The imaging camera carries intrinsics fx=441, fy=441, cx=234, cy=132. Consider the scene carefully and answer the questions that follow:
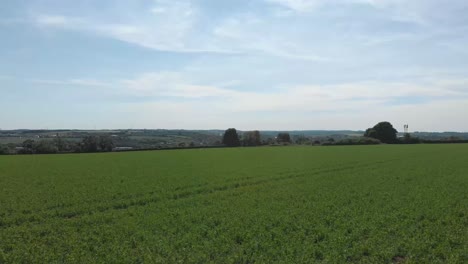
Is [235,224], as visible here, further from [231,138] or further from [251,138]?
[251,138]

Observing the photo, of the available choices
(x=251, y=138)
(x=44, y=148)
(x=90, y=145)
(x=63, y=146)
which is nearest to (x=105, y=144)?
(x=90, y=145)

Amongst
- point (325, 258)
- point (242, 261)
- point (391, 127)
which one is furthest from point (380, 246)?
point (391, 127)

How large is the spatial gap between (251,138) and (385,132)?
145ft

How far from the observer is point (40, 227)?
49.9 ft

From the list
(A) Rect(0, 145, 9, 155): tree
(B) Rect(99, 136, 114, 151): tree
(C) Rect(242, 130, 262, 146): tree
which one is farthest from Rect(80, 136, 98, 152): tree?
A: (C) Rect(242, 130, 262, 146): tree

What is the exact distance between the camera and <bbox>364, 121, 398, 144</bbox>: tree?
474 feet

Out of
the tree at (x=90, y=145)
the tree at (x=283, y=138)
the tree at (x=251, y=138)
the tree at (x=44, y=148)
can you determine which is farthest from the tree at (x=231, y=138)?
the tree at (x=44, y=148)

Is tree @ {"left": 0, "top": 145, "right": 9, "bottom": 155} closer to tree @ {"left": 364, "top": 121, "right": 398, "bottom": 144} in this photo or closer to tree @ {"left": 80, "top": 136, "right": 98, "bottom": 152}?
tree @ {"left": 80, "top": 136, "right": 98, "bottom": 152}

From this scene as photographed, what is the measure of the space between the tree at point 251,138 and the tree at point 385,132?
38.8 meters

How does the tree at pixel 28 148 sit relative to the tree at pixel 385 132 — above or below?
below

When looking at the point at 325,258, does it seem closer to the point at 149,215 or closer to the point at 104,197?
the point at 149,215

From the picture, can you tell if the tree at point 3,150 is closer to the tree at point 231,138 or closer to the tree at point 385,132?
the tree at point 231,138

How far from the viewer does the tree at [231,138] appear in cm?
13862

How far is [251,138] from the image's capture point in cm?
15012
